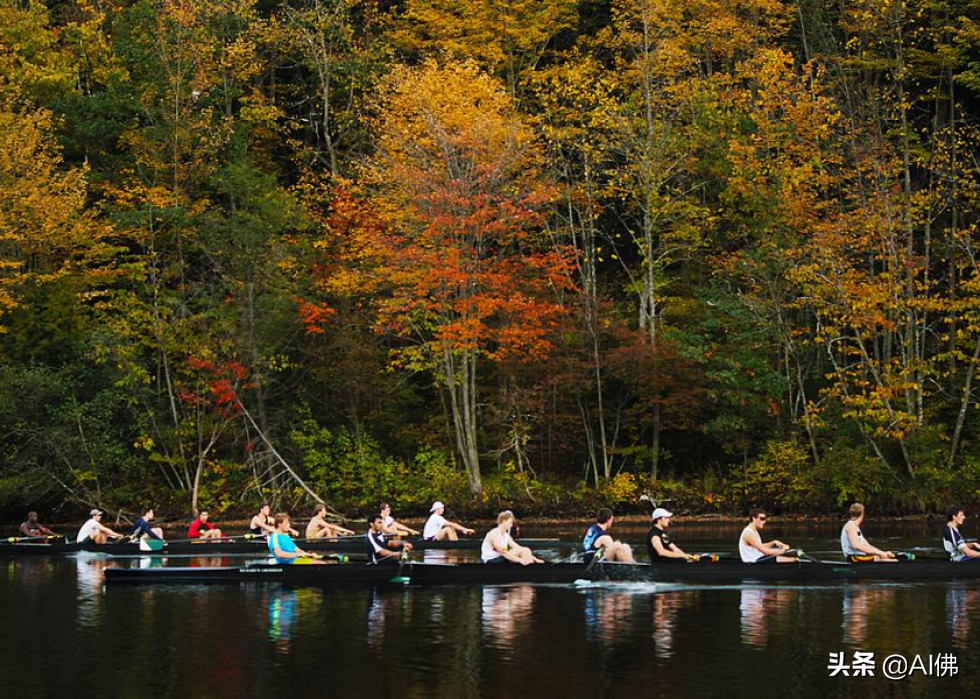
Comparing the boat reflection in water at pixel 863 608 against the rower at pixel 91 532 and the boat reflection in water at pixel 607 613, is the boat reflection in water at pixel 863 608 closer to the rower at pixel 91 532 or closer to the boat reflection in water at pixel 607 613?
the boat reflection in water at pixel 607 613

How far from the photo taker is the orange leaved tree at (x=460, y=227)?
4150 cm

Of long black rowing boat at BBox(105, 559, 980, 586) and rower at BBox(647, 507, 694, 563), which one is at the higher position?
rower at BBox(647, 507, 694, 563)

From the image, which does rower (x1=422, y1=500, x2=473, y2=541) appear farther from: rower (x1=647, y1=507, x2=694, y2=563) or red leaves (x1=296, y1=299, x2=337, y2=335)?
red leaves (x1=296, y1=299, x2=337, y2=335)

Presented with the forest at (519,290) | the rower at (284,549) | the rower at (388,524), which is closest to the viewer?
the rower at (284,549)

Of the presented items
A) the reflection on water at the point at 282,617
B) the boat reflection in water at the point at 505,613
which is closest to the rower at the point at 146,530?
the reflection on water at the point at 282,617

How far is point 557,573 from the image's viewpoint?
25375mm

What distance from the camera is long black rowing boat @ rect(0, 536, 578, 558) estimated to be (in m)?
32.8

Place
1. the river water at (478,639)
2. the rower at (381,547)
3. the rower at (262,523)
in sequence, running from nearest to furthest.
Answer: the river water at (478,639), the rower at (381,547), the rower at (262,523)

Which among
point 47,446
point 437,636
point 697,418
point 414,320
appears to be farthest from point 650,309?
point 437,636

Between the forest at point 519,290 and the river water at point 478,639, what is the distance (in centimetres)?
1765

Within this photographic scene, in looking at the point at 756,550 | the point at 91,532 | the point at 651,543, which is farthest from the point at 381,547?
the point at 91,532

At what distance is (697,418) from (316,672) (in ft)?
99.9

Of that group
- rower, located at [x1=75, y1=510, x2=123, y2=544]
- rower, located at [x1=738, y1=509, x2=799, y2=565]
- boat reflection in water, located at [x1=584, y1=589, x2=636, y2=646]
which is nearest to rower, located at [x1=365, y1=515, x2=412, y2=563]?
boat reflection in water, located at [x1=584, y1=589, x2=636, y2=646]

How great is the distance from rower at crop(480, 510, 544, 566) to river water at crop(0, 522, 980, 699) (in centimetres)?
75
